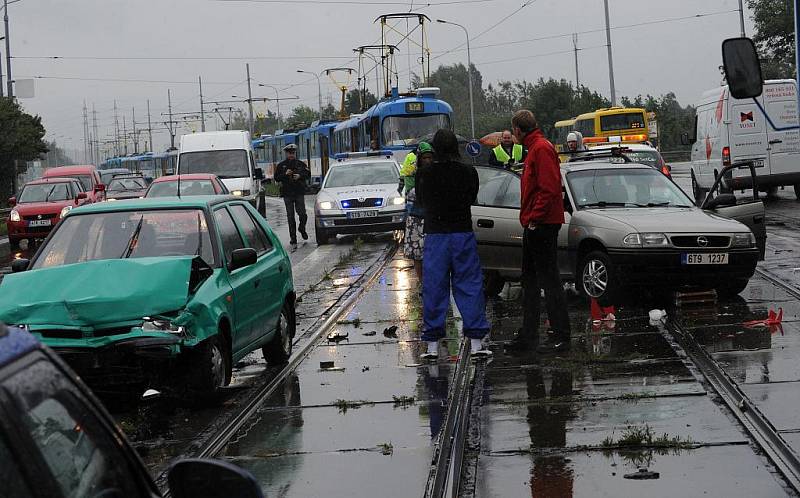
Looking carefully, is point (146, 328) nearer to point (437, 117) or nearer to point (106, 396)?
point (106, 396)

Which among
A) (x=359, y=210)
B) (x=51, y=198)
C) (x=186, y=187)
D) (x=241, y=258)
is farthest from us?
(x=51, y=198)

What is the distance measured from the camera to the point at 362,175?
2545 cm

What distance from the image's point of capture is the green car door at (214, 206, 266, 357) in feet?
29.5

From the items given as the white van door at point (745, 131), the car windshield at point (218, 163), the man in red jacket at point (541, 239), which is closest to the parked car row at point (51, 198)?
the car windshield at point (218, 163)

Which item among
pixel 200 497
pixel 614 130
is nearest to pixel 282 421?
pixel 200 497

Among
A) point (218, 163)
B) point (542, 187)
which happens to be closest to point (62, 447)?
point (542, 187)

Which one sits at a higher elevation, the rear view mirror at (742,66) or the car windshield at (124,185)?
the car windshield at (124,185)

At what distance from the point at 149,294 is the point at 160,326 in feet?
0.77

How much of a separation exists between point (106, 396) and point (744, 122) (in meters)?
19.8

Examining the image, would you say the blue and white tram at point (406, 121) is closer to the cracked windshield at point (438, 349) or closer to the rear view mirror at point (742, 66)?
the cracked windshield at point (438, 349)

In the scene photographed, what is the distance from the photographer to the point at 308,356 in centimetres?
1080

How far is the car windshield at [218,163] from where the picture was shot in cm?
3067

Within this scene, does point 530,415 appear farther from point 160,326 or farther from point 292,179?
point 292,179

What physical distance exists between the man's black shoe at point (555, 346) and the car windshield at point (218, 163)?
21.1 meters
